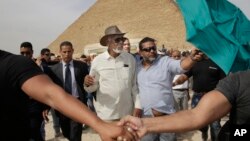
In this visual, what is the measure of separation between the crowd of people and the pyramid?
115 m

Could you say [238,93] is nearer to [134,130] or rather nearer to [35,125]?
[134,130]

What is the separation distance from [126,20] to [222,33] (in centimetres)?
12999

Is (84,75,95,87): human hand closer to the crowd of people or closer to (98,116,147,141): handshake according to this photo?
the crowd of people

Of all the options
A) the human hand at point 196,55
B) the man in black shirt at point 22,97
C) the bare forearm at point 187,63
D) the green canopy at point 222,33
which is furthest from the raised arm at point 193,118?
the bare forearm at point 187,63

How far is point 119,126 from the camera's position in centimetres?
282

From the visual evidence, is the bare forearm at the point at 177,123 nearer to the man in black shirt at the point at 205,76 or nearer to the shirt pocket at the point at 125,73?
the shirt pocket at the point at 125,73

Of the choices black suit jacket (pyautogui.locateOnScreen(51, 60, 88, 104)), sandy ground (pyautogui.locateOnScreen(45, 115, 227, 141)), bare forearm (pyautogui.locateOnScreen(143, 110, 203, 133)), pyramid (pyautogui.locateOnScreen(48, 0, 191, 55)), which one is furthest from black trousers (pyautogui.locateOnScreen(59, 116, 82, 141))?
pyramid (pyautogui.locateOnScreen(48, 0, 191, 55))

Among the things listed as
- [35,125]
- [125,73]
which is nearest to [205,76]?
[125,73]

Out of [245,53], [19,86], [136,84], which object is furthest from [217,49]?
[136,84]

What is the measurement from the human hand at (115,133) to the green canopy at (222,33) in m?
1.03

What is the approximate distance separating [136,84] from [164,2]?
126326mm

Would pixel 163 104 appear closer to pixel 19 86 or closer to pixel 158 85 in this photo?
pixel 158 85

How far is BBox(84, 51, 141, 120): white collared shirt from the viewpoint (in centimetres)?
524

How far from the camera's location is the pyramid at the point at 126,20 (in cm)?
12450
